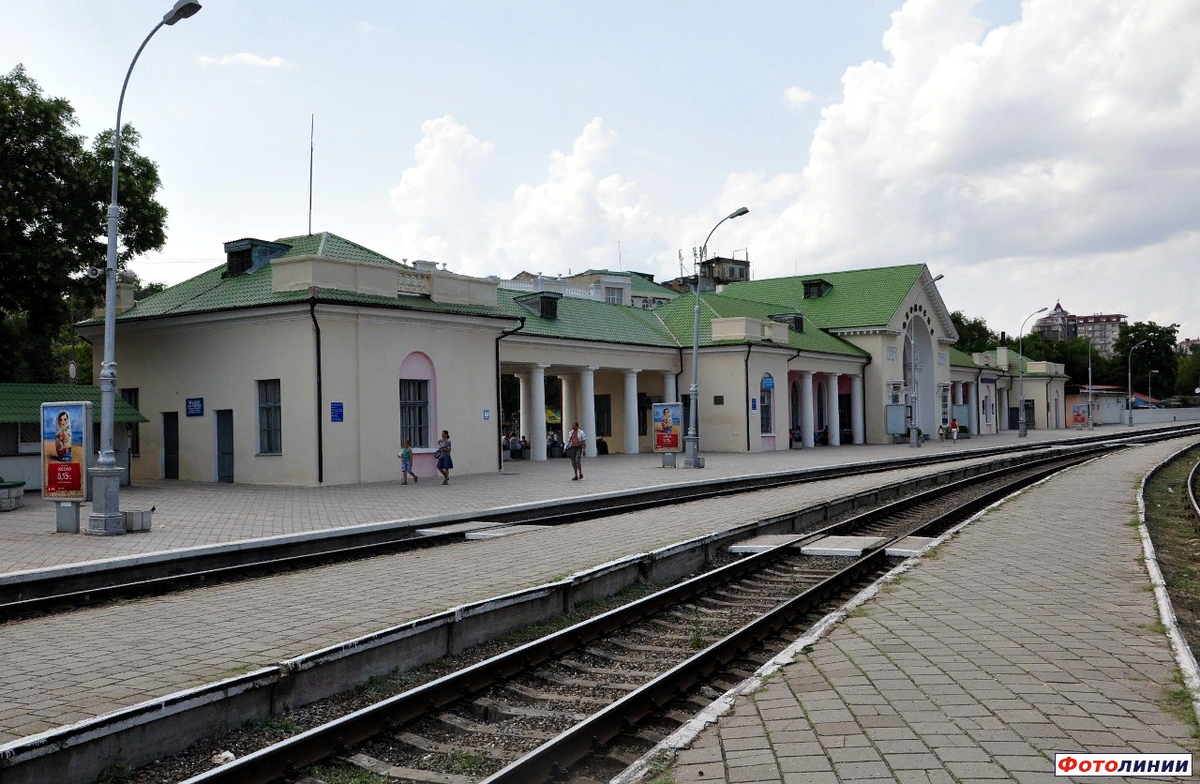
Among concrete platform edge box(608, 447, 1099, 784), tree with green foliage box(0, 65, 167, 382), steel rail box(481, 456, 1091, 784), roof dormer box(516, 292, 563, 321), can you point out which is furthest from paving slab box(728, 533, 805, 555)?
roof dormer box(516, 292, 563, 321)

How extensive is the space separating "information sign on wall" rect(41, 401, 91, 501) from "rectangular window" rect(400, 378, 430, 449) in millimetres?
10872

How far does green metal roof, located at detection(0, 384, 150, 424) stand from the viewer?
76.0ft

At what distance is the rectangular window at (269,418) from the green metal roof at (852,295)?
3472 centimetres

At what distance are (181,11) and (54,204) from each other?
12.8 m

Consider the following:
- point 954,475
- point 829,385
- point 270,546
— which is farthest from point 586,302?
point 270,546

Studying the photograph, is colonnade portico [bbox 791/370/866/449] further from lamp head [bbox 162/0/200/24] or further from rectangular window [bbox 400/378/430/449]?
lamp head [bbox 162/0/200/24]

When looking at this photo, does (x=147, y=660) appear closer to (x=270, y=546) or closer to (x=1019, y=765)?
(x=1019, y=765)

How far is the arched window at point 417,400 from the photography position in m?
27.3

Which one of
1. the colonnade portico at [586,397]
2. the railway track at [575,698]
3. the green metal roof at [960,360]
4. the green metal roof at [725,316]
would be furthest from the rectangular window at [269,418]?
the green metal roof at [960,360]

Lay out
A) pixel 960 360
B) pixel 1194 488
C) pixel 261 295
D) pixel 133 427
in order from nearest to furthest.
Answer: pixel 1194 488
pixel 261 295
pixel 133 427
pixel 960 360

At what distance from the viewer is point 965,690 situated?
6305 mm

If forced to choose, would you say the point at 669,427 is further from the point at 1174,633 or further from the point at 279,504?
the point at 1174,633

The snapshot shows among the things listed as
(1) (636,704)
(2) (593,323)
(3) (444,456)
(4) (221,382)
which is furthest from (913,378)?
(1) (636,704)

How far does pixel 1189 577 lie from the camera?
504 inches
